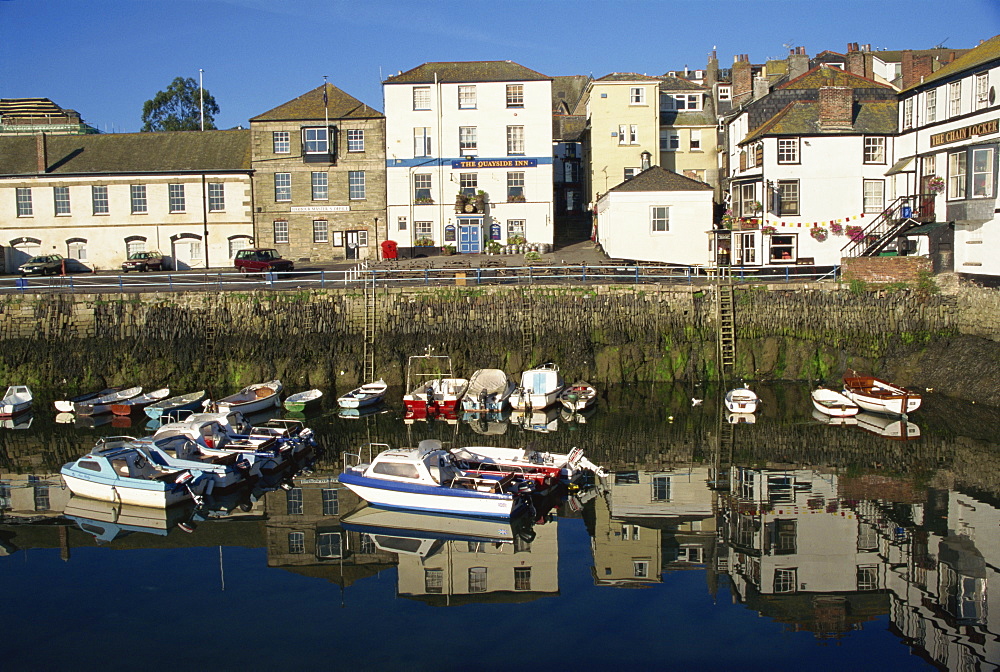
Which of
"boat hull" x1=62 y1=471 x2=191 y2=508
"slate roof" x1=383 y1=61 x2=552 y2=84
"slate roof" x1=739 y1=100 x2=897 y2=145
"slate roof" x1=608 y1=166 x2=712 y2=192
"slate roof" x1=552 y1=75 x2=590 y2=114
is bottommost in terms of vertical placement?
"boat hull" x1=62 y1=471 x2=191 y2=508

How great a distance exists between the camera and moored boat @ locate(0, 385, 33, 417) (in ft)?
102

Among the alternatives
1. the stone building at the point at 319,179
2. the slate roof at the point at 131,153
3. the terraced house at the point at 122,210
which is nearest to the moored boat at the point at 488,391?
the stone building at the point at 319,179

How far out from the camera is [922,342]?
34.1 metres

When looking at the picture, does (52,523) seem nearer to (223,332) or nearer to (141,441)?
(141,441)

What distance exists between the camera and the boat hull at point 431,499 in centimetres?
2003

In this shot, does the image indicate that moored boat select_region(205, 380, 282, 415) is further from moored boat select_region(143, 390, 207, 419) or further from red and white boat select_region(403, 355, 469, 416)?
red and white boat select_region(403, 355, 469, 416)

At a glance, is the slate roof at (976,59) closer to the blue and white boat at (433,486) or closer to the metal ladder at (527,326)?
the metal ladder at (527,326)

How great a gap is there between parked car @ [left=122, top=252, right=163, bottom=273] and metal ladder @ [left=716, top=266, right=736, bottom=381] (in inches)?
1215

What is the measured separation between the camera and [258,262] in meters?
42.9

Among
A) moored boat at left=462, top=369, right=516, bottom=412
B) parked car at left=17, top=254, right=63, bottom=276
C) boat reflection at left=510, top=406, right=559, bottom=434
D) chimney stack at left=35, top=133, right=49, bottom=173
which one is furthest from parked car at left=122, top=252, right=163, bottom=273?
boat reflection at left=510, top=406, right=559, bottom=434

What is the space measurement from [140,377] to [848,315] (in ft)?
92.6

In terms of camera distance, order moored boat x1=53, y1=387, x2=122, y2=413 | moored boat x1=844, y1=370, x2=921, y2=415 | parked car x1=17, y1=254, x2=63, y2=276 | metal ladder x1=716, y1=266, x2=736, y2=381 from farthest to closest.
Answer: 1. parked car x1=17, y1=254, x2=63, y2=276
2. metal ladder x1=716, y1=266, x2=736, y2=381
3. moored boat x1=53, y1=387, x2=122, y2=413
4. moored boat x1=844, y1=370, x2=921, y2=415

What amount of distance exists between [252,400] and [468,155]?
2459cm

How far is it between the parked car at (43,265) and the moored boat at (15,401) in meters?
16.4
